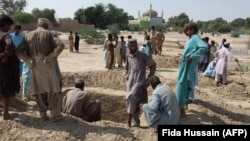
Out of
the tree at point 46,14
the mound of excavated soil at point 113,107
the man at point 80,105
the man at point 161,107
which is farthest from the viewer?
the tree at point 46,14

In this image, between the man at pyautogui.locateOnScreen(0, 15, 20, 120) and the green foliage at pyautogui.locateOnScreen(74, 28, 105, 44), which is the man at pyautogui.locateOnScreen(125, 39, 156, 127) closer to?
the man at pyautogui.locateOnScreen(0, 15, 20, 120)

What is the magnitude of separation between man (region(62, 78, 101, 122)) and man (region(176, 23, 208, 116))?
5.42 feet

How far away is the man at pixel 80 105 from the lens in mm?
6320

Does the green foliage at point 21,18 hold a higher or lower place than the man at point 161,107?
higher

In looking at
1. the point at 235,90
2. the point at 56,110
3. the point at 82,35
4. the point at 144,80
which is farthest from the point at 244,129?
the point at 82,35

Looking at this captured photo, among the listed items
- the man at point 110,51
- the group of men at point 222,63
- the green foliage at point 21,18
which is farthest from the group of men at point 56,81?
the green foliage at point 21,18

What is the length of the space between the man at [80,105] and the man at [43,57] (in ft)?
2.81

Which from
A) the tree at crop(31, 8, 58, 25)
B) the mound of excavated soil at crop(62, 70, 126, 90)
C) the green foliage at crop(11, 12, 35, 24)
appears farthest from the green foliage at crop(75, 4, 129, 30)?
the mound of excavated soil at crop(62, 70, 126, 90)

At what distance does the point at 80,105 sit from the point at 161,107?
5.01 ft

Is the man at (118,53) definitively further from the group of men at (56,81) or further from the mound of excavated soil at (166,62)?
the group of men at (56,81)

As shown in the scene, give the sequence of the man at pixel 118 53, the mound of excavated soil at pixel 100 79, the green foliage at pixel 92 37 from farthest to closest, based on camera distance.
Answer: the green foliage at pixel 92 37
the man at pixel 118 53
the mound of excavated soil at pixel 100 79

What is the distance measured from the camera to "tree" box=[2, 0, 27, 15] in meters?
48.1

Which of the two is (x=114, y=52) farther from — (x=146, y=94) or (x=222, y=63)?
(x=146, y=94)

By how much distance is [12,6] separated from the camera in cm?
5044
